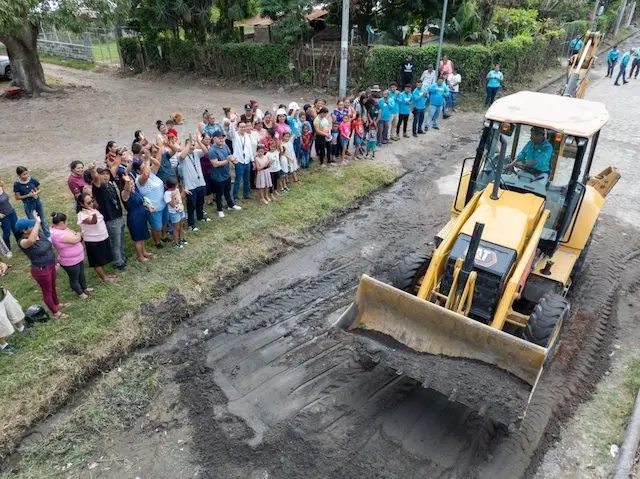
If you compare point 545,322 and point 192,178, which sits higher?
point 192,178

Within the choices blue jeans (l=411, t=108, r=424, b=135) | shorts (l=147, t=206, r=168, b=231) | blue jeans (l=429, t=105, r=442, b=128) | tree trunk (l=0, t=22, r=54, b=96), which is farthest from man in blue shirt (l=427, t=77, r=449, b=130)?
tree trunk (l=0, t=22, r=54, b=96)

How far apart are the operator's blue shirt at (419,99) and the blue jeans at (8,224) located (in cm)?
1036

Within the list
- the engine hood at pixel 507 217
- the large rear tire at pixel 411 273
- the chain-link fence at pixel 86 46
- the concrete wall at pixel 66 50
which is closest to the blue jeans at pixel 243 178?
the large rear tire at pixel 411 273

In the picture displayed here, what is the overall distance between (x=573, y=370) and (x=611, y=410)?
0.65 meters

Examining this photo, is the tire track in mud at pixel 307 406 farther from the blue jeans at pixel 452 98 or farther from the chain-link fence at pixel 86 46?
the chain-link fence at pixel 86 46

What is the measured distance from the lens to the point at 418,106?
14.1 metres

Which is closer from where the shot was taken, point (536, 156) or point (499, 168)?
point (499, 168)

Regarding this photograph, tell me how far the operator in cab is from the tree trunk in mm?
17940

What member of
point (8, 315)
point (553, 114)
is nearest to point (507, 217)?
point (553, 114)

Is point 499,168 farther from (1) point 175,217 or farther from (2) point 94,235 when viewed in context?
A: (2) point 94,235

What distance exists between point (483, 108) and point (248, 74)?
9.69 m

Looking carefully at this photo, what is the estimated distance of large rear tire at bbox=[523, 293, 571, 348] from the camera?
16.9 feet

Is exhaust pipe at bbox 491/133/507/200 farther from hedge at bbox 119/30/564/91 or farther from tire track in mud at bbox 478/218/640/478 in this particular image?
hedge at bbox 119/30/564/91

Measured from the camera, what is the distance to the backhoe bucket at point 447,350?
184 inches
